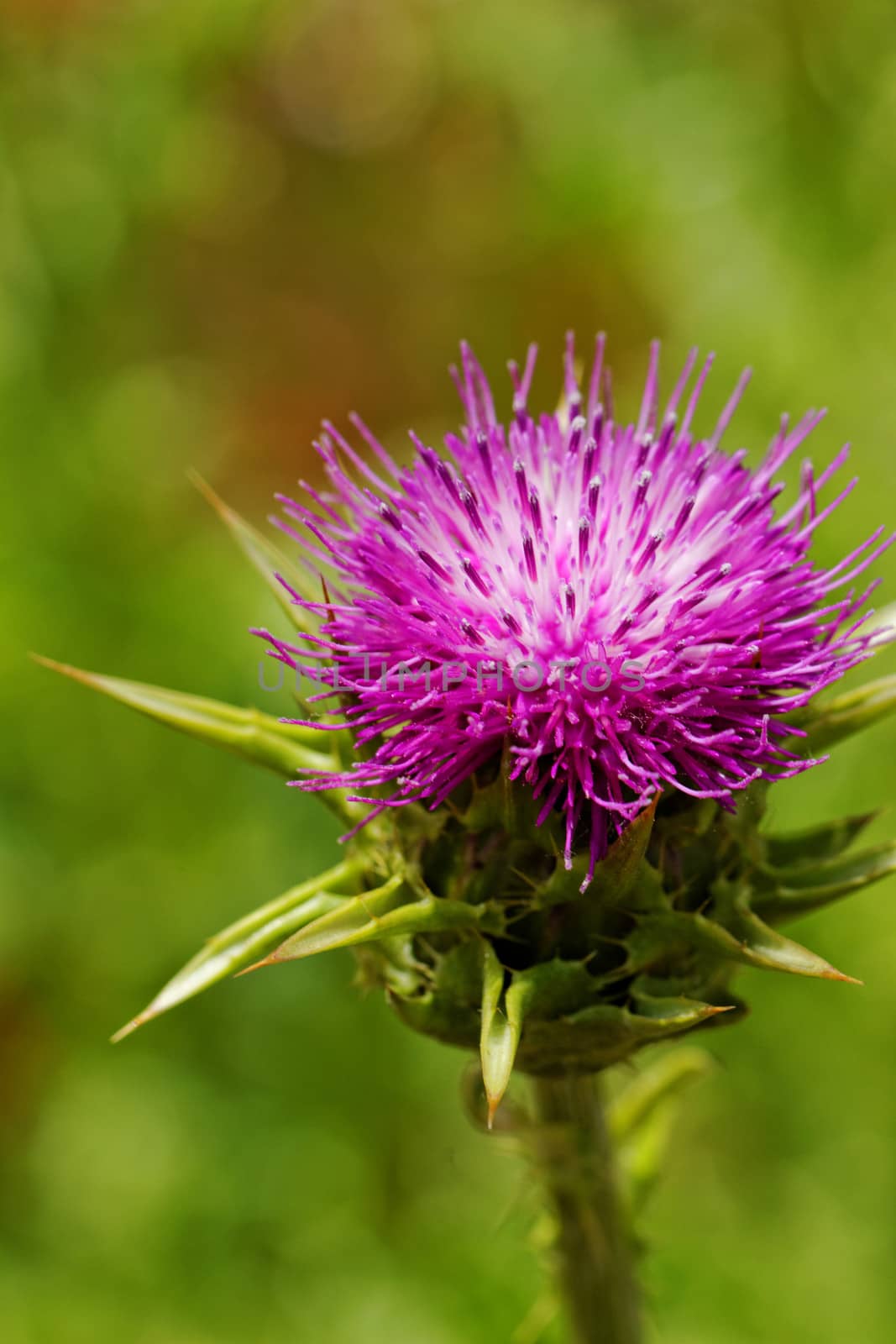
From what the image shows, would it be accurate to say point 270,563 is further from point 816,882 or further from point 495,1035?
point 816,882

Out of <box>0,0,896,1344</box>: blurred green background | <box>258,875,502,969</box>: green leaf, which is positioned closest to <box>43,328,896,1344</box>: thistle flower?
<box>258,875,502,969</box>: green leaf

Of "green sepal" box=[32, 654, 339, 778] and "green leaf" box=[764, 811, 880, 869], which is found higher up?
"green sepal" box=[32, 654, 339, 778]

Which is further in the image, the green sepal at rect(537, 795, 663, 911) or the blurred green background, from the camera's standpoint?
the blurred green background

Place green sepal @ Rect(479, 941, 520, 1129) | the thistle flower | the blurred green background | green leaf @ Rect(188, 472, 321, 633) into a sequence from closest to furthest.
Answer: green sepal @ Rect(479, 941, 520, 1129) < the thistle flower < green leaf @ Rect(188, 472, 321, 633) < the blurred green background

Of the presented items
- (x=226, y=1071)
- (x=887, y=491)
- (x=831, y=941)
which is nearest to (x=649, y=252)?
(x=887, y=491)

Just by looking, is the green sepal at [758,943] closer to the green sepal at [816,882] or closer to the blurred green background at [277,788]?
the green sepal at [816,882]

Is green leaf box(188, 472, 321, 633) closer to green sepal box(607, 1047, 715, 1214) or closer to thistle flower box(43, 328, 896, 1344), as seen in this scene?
thistle flower box(43, 328, 896, 1344)

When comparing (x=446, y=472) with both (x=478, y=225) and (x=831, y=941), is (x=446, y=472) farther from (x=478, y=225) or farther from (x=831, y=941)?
(x=478, y=225)
